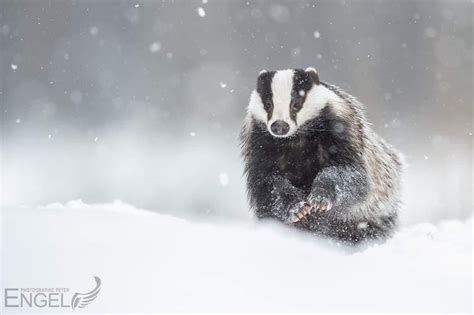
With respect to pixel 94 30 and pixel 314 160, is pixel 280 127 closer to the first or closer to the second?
pixel 314 160

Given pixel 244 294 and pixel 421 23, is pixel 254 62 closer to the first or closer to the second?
pixel 421 23

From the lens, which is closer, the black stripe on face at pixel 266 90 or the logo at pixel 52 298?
the logo at pixel 52 298

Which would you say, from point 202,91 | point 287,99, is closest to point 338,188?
point 287,99

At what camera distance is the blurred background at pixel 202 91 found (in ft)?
16.7

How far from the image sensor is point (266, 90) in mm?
2881

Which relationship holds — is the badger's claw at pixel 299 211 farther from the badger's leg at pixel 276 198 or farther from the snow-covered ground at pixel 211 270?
the snow-covered ground at pixel 211 270

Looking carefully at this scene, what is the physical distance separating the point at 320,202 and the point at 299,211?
0.30ft

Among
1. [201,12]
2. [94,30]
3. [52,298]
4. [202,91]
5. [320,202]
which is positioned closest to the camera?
[52,298]

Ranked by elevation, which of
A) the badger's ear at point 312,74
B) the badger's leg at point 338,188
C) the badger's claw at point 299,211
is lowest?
the badger's claw at point 299,211

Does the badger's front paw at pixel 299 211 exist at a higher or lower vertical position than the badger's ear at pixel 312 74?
lower

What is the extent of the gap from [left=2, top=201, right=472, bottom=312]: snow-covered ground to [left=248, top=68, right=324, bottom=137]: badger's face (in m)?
0.59

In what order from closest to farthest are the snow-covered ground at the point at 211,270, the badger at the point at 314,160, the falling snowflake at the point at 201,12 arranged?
the snow-covered ground at the point at 211,270 < the badger at the point at 314,160 < the falling snowflake at the point at 201,12

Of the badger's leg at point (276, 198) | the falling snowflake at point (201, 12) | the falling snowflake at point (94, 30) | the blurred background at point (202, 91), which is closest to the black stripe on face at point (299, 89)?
the badger's leg at point (276, 198)

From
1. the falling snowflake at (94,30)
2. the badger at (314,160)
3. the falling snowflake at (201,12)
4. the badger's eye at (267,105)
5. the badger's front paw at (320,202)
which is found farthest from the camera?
the falling snowflake at (94,30)
